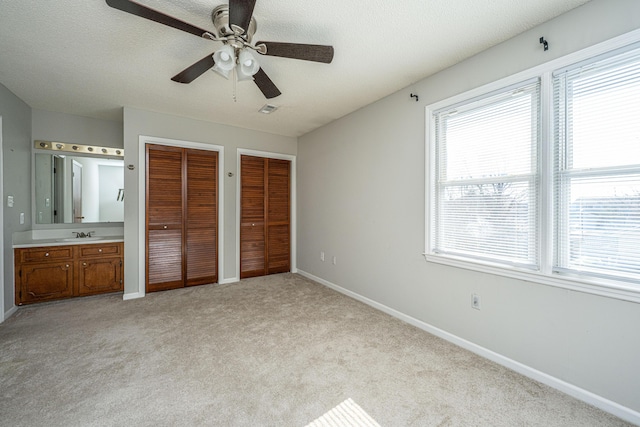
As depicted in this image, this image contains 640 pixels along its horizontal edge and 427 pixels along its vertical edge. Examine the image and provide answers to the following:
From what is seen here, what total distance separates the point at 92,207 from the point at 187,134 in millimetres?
1812

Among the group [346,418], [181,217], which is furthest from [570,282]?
[181,217]

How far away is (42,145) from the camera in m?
3.70

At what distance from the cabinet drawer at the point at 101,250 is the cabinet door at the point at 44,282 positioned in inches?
7.7

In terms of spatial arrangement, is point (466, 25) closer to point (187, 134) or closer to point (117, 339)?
point (187, 134)

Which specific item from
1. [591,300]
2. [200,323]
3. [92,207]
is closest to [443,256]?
[591,300]

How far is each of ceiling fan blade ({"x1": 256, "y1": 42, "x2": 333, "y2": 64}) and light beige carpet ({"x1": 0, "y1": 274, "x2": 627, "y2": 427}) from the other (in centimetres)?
230

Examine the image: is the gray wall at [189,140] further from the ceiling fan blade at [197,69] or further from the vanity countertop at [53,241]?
the ceiling fan blade at [197,69]

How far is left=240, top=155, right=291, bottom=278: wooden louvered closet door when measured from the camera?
454 cm

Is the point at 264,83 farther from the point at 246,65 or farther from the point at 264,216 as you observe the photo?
the point at 264,216

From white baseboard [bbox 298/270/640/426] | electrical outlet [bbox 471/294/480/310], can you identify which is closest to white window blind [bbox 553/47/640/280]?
electrical outlet [bbox 471/294/480/310]

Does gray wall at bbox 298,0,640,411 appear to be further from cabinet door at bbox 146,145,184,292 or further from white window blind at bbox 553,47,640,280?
cabinet door at bbox 146,145,184,292

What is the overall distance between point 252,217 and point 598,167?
4.16m

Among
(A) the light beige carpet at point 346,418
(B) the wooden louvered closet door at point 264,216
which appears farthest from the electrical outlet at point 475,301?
(B) the wooden louvered closet door at point 264,216

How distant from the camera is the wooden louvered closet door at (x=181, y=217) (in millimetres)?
3803
